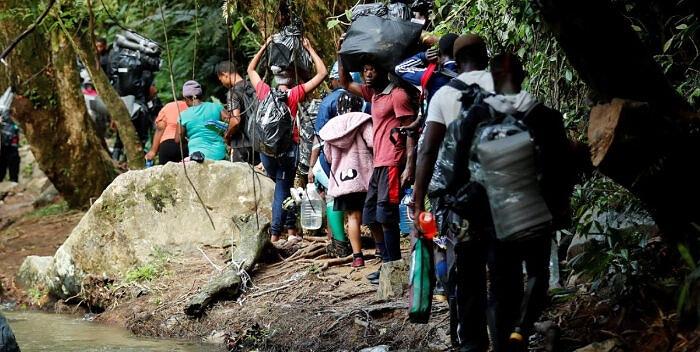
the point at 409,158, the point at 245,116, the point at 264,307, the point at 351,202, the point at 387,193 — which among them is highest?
the point at 245,116

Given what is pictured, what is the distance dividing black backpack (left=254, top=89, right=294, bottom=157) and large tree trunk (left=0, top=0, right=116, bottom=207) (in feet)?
20.2

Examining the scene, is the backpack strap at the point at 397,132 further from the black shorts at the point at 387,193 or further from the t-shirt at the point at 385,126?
the black shorts at the point at 387,193

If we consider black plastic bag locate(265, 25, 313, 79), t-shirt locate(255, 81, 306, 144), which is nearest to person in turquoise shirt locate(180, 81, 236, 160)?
t-shirt locate(255, 81, 306, 144)

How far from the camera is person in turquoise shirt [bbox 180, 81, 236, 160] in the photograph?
12797 mm

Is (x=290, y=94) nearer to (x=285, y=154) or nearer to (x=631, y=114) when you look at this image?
(x=285, y=154)

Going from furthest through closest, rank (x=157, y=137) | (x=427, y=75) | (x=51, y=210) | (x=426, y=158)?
(x=51, y=210) < (x=157, y=137) < (x=427, y=75) < (x=426, y=158)

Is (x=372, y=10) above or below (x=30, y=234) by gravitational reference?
above

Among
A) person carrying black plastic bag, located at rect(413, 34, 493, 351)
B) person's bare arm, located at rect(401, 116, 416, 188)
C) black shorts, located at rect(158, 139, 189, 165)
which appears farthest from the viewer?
black shorts, located at rect(158, 139, 189, 165)

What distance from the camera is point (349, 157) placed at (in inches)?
393

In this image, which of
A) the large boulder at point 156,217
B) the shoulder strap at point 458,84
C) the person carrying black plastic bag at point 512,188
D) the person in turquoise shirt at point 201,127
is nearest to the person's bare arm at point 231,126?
the person in turquoise shirt at point 201,127

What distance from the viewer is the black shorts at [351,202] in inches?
396

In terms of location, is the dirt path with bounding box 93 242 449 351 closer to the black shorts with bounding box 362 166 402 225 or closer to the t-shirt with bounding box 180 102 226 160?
the black shorts with bounding box 362 166 402 225

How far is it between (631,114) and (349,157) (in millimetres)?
4025

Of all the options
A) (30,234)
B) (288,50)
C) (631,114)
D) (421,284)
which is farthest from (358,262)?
(30,234)
